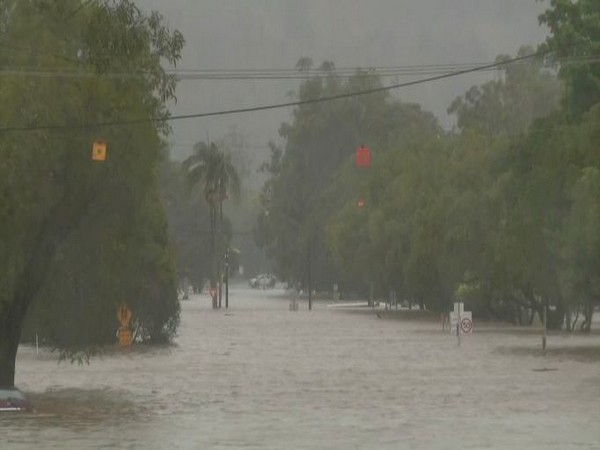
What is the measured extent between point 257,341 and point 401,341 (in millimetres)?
5190

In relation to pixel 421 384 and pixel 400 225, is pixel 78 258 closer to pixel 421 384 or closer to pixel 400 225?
pixel 421 384

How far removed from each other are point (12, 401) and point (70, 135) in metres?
4.59

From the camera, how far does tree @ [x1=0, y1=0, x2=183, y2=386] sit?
27.0 meters

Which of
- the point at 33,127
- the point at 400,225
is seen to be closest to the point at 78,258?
the point at 33,127

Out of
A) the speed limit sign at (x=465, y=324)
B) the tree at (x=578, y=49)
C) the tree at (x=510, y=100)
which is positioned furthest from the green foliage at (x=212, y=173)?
the tree at (x=578, y=49)

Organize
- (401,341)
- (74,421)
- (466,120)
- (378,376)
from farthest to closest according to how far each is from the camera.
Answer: (466,120)
(401,341)
(378,376)
(74,421)

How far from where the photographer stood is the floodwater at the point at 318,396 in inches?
909

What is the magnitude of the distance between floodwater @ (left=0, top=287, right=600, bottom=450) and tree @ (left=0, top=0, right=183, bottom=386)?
8.85 ft

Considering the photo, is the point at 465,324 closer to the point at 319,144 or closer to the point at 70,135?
the point at 70,135

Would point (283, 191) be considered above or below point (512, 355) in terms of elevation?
above

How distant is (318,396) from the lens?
31656mm

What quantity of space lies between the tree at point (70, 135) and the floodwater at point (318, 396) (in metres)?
2.70

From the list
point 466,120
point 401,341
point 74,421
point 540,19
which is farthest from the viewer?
point 466,120

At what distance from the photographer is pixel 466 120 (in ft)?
468
